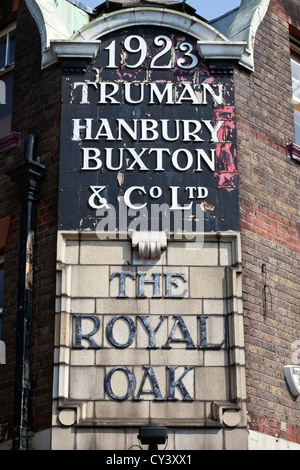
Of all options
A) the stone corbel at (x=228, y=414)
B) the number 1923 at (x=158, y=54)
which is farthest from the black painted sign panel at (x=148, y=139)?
the stone corbel at (x=228, y=414)

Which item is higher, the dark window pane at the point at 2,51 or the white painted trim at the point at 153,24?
the dark window pane at the point at 2,51

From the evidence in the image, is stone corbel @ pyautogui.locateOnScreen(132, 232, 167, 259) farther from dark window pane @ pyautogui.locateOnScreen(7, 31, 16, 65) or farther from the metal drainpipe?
dark window pane @ pyautogui.locateOnScreen(7, 31, 16, 65)

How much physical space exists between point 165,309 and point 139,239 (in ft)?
3.30

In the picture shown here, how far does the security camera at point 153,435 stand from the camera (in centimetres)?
1059

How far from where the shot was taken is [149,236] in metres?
12.0

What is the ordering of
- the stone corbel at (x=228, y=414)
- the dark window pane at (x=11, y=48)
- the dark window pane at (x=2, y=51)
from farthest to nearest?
the dark window pane at (x=2, y=51) → the dark window pane at (x=11, y=48) → the stone corbel at (x=228, y=414)

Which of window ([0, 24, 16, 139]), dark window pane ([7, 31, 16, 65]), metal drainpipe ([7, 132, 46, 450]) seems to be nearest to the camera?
metal drainpipe ([7, 132, 46, 450])

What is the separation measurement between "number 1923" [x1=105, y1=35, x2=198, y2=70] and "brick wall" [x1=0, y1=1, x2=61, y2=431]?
881 mm

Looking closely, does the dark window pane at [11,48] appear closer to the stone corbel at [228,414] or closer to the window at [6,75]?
the window at [6,75]

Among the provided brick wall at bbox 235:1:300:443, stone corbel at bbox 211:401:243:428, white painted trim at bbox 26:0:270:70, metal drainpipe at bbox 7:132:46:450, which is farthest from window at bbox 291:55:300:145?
stone corbel at bbox 211:401:243:428

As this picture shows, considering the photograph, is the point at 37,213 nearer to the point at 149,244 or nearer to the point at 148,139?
the point at 149,244

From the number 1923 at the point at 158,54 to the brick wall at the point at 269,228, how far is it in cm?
78

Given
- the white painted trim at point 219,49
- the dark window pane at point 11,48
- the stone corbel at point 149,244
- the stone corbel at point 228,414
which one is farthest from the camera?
the dark window pane at point 11,48

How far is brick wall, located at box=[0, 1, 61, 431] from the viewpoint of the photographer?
38.1 feet
